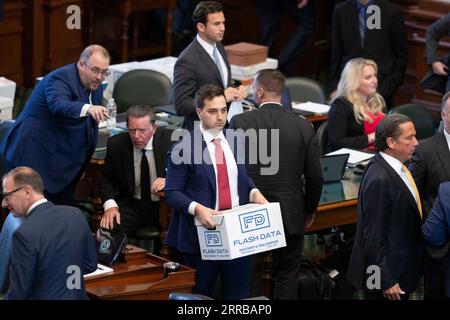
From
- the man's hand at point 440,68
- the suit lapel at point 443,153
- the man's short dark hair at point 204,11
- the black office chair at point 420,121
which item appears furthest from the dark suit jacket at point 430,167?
the man's hand at point 440,68

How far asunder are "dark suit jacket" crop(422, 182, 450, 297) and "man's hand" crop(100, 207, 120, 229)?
76.7 inches

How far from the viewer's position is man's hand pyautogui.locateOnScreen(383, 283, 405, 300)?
270 inches

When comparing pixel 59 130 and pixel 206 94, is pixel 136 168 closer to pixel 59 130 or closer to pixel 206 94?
pixel 59 130

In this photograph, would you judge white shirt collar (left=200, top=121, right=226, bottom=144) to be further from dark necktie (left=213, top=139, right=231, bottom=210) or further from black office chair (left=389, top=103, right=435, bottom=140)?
black office chair (left=389, top=103, right=435, bottom=140)

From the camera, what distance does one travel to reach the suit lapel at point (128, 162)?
26.1ft

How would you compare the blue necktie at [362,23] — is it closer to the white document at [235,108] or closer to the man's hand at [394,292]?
the white document at [235,108]

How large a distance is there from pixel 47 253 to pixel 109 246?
47.0 inches

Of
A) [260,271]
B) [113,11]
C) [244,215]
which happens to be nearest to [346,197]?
[260,271]

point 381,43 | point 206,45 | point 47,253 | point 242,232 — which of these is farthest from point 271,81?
point 381,43

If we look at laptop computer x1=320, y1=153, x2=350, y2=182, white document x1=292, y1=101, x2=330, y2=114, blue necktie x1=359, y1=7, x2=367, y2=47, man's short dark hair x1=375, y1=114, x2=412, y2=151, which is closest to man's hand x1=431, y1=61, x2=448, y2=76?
blue necktie x1=359, y1=7, x2=367, y2=47

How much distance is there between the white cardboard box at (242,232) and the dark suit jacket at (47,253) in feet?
2.99

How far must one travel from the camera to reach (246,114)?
7262 millimetres

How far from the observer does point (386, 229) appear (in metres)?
6.78

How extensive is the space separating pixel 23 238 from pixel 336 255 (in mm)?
2864
